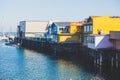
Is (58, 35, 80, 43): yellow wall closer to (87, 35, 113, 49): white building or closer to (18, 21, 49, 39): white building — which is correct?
(87, 35, 113, 49): white building

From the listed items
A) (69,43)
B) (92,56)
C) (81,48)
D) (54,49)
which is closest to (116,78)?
(92,56)

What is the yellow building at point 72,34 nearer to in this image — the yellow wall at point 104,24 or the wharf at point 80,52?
the wharf at point 80,52

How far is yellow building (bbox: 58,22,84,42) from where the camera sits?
3278 inches

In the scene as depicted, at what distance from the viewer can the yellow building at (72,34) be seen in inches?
3278

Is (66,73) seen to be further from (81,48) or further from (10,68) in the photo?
(81,48)

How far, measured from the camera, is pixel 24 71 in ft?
176

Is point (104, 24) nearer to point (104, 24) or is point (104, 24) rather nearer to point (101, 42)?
point (104, 24)

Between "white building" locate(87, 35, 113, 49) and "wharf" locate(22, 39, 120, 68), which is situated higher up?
"white building" locate(87, 35, 113, 49)

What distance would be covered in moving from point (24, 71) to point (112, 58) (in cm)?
1375

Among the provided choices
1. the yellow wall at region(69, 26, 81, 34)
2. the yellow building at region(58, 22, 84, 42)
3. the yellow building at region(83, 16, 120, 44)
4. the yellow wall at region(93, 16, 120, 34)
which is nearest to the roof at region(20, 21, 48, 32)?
the yellow building at region(58, 22, 84, 42)

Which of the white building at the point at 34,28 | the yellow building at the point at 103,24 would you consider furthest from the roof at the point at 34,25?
the yellow building at the point at 103,24

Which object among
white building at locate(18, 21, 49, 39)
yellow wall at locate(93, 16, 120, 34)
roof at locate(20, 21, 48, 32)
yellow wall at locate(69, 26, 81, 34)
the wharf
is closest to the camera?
the wharf

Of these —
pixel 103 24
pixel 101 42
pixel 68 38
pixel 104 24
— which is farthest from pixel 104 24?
pixel 68 38

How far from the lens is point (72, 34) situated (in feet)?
275
